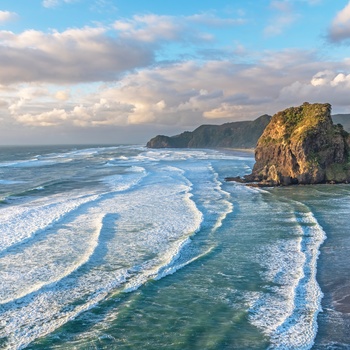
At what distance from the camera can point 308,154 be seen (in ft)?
160

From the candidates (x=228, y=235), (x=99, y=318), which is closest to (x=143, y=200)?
(x=228, y=235)

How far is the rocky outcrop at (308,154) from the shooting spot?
48.1 meters

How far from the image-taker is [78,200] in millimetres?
35125

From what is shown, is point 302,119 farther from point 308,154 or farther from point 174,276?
point 174,276

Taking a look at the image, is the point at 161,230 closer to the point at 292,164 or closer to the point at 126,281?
the point at 126,281

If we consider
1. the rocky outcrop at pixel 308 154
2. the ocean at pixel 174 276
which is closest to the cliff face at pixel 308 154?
the rocky outcrop at pixel 308 154

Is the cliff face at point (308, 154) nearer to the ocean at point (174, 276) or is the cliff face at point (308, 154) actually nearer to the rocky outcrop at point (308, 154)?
the rocky outcrop at point (308, 154)

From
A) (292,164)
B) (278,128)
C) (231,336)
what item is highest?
(278,128)

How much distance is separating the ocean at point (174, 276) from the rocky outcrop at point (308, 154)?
647 inches

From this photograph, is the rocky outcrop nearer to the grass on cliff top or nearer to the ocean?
the grass on cliff top

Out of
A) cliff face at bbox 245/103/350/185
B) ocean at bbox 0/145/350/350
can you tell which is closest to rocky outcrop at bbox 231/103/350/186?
cliff face at bbox 245/103/350/185

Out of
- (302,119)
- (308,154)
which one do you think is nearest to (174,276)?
(308,154)

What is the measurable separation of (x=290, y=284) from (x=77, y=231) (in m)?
14.2

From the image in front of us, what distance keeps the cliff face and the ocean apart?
16.6 metres
